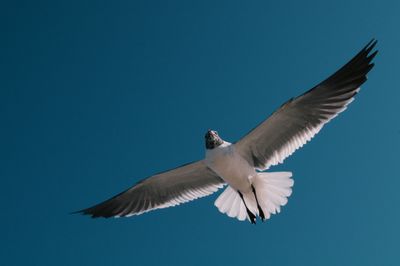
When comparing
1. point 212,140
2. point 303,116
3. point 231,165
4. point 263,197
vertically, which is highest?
point 212,140

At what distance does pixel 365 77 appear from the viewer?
7.86 metres

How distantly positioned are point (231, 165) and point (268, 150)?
704mm

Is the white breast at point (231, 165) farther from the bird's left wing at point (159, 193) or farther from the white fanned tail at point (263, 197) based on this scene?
the bird's left wing at point (159, 193)

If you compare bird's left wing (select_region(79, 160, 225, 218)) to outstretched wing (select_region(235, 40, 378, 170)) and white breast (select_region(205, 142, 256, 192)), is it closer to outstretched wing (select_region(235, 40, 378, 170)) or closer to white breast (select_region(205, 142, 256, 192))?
white breast (select_region(205, 142, 256, 192))

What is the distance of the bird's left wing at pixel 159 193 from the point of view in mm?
9117

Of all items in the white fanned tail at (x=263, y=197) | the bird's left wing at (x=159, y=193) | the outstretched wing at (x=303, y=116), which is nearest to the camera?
the outstretched wing at (x=303, y=116)

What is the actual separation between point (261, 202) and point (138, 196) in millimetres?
2089

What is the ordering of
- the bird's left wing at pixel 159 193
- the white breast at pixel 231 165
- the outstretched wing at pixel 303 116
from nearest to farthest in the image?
the outstretched wing at pixel 303 116
the white breast at pixel 231 165
the bird's left wing at pixel 159 193

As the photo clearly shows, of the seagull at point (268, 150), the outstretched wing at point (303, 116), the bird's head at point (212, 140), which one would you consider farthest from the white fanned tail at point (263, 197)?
the bird's head at point (212, 140)

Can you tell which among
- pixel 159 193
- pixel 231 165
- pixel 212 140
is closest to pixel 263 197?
pixel 231 165

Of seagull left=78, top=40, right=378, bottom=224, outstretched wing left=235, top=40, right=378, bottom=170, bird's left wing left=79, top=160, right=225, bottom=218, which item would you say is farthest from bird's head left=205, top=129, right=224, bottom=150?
bird's left wing left=79, top=160, right=225, bottom=218

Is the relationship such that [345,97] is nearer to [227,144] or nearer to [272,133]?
[272,133]

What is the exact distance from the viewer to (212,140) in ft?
27.7

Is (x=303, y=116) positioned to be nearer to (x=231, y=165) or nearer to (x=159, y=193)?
(x=231, y=165)
